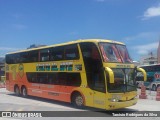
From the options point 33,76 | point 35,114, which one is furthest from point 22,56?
point 35,114

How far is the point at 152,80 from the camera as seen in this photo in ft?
126

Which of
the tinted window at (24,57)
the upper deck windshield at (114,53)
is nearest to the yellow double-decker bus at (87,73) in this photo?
the upper deck windshield at (114,53)

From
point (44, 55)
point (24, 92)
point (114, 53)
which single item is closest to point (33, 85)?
point (24, 92)

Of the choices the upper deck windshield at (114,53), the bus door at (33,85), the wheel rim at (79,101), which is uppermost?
the upper deck windshield at (114,53)

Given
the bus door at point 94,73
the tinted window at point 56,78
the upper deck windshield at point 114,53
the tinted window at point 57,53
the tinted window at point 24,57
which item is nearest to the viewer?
the bus door at point 94,73

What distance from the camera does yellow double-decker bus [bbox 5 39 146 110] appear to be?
15180 millimetres

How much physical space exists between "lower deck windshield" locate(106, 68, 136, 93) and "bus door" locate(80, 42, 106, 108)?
1.59 ft

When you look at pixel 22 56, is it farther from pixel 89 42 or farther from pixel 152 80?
pixel 152 80

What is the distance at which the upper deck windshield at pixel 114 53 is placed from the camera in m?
15.6

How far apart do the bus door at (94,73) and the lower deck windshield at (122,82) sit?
1.59 ft

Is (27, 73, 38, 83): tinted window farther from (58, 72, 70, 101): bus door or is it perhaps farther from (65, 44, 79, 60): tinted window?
(65, 44, 79, 60): tinted window

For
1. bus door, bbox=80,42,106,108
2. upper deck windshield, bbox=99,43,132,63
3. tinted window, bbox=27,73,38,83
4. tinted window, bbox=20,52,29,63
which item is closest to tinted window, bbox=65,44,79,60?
bus door, bbox=80,42,106,108

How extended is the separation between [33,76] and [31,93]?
1343 millimetres

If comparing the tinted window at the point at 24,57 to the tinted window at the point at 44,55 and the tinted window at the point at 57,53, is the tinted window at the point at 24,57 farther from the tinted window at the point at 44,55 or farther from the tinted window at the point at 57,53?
the tinted window at the point at 57,53
